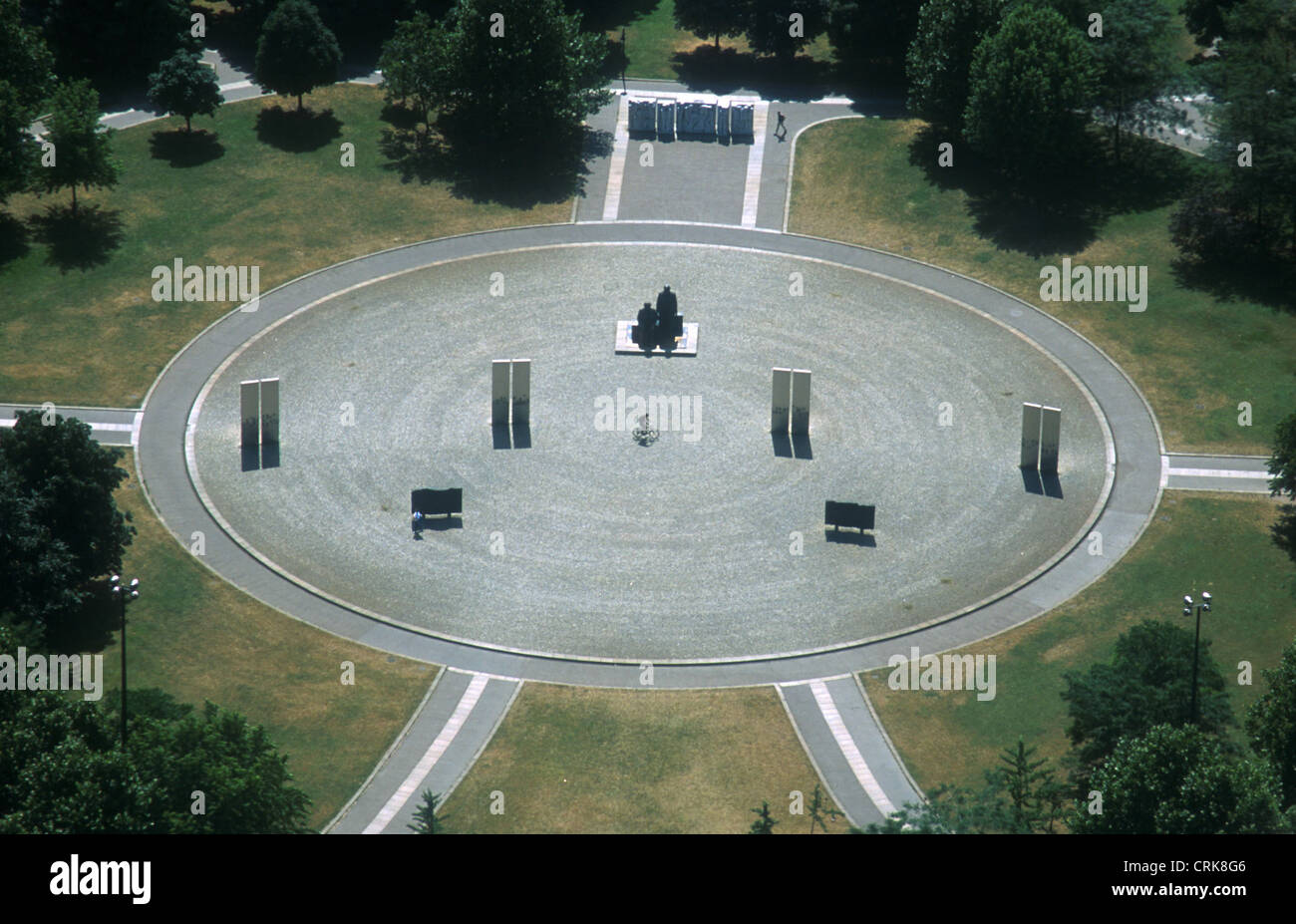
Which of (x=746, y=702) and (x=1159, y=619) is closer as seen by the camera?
(x=746, y=702)

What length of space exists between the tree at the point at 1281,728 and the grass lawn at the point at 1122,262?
21101mm

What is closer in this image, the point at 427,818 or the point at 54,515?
the point at 427,818

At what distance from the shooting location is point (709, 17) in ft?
300

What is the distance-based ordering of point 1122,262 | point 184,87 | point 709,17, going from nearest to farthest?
point 1122,262
point 184,87
point 709,17

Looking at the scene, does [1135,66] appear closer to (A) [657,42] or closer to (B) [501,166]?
(A) [657,42]

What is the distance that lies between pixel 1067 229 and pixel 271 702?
45360 mm

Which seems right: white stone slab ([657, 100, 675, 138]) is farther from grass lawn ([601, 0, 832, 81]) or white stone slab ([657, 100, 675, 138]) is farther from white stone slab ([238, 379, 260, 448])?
white stone slab ([238, 379, 260, 448])

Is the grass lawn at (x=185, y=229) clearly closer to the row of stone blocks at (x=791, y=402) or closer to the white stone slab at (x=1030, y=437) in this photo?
the row of stone blocks at (x=791, y=402)

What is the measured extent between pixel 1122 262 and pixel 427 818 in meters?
46.1

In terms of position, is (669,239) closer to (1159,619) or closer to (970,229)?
(970,229)

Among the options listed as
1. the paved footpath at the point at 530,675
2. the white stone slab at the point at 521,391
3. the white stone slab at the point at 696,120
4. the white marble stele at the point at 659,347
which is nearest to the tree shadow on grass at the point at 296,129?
the paved footpath at the point at 530,675

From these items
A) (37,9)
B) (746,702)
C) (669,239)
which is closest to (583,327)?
(669,239)

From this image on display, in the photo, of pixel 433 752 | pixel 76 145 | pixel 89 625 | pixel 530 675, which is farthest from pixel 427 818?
pixel 76 145

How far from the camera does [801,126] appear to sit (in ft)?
279
